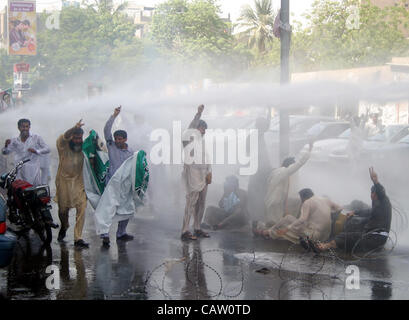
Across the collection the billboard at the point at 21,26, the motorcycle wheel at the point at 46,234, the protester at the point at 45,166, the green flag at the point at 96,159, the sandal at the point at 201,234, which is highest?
the billboard at the point at 21,26

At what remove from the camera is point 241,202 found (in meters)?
9.35

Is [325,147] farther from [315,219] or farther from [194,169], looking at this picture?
[315,219]

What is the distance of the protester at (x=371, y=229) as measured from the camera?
722 centimetres

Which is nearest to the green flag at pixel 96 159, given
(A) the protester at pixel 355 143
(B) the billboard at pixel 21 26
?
(A) the protester at pixel 355 143

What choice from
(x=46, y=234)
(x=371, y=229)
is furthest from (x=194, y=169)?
(x=371, y=229)

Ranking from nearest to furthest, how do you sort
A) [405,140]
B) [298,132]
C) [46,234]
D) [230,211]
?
[46,234]
[230,211]
[405,140]
[298,132]

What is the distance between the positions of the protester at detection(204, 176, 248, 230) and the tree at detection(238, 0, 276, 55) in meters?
43.4

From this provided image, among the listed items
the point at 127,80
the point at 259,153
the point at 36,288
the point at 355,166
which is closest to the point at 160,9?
the point at 127,80

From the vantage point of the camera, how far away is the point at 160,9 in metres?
43.4

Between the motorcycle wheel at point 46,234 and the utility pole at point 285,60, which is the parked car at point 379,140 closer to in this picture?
the utility pole at point 285,60

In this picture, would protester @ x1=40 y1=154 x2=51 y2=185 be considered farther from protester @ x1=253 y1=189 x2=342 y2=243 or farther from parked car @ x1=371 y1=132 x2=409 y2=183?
parked car @ x1=371 y1=132 x2=409 y2=183

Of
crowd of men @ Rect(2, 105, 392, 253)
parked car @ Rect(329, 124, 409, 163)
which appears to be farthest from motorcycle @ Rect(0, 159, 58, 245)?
parked car @ Rect(329, 124, 409, 163)

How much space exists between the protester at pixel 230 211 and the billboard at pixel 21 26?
91.2ft

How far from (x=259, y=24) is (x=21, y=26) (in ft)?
78.7
